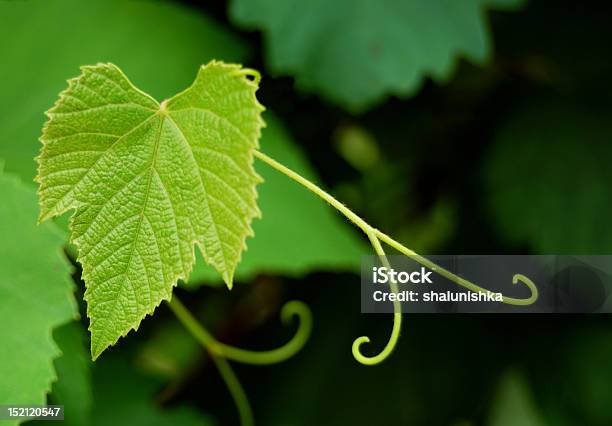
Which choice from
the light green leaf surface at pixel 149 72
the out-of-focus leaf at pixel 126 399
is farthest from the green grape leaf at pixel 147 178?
the out-of-focus leaf at pixel 126 399

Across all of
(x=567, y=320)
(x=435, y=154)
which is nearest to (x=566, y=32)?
(x=435, y=154)

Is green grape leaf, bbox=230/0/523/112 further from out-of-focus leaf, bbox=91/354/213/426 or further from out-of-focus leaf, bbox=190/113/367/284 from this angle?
out-of-focus leaf, bbox=91/354/213/426

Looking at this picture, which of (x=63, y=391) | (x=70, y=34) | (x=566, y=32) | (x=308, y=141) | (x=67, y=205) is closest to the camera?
(x=67, y=205)

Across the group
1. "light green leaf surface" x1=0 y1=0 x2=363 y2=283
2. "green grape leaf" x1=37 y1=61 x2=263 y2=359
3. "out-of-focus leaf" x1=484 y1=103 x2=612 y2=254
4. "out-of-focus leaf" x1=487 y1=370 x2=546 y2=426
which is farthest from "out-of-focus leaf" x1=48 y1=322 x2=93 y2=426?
"out-of-focus leaf" x1=487 y1=370 x2=546 y2=426

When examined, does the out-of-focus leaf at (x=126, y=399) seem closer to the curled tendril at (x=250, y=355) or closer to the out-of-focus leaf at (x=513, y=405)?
the curled tendril at (x=250, y=355)

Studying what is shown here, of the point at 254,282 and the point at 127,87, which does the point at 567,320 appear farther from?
the point at 127,87

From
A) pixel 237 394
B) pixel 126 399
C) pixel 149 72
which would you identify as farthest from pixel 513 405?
pixel 149 72
